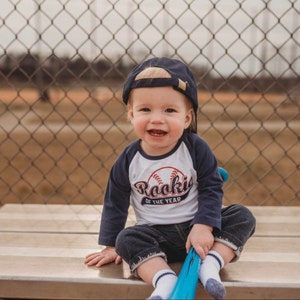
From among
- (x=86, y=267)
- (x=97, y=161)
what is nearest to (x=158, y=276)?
(x=86, y=267)

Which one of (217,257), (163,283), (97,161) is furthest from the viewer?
(97,161)

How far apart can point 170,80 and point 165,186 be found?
1.08ft

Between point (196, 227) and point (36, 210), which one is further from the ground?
point (196, 227)

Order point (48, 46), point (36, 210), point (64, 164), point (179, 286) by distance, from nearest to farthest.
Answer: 1. point (179, 286)
2. point (36, 210)
3. point (48, 46)
4. point (64, 164)

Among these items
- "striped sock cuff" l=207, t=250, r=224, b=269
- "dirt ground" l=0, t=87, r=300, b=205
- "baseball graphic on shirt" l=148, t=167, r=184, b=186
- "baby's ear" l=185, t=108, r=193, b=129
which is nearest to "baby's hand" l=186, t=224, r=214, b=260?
"striped sock cuff" l=207, t=250, r=224, b=269

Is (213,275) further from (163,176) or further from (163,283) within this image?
(163,176)

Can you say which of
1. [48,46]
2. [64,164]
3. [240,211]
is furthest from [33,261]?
[64,164]

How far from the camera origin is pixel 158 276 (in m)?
1.39

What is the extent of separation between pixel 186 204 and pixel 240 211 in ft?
0.56

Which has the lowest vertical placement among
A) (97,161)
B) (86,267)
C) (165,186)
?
(97,161)

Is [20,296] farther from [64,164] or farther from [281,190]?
[64,164]

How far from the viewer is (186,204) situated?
62.8 inches

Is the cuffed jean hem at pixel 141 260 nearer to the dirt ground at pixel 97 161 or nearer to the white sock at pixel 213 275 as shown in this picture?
the white sock at pixel 213 275

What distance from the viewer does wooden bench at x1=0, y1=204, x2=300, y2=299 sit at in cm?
143
